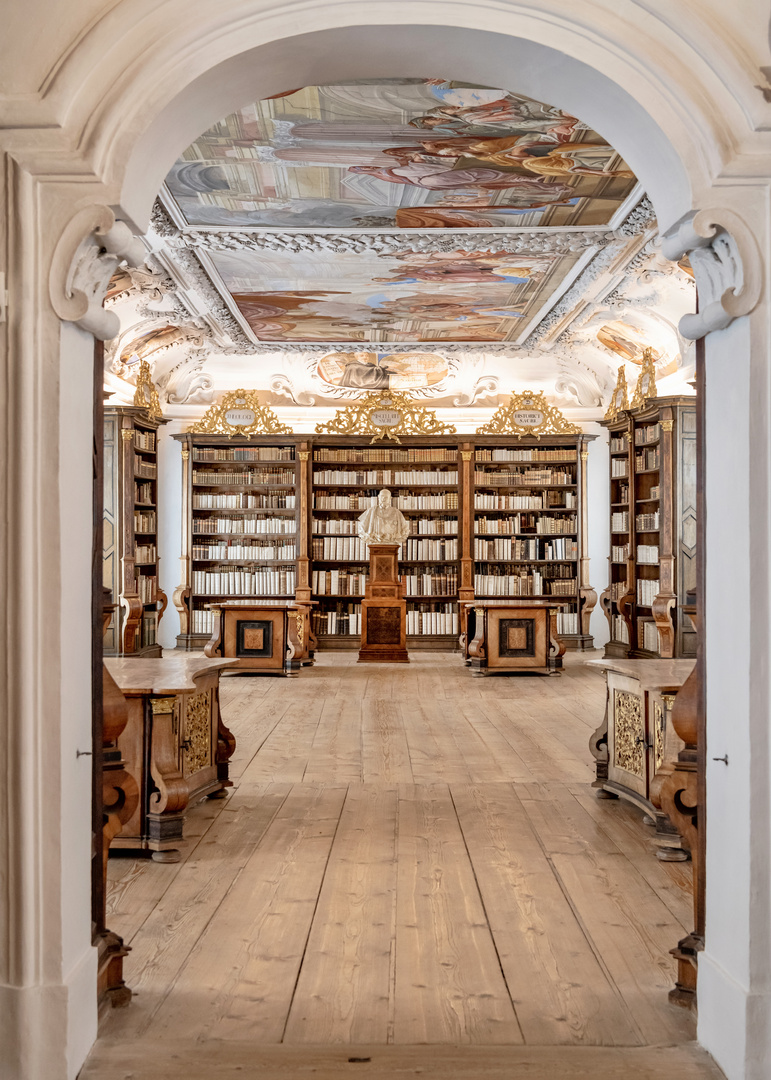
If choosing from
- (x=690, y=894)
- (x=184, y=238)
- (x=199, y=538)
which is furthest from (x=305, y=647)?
(x=690, y=894)

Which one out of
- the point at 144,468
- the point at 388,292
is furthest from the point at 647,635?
the point at 144,468

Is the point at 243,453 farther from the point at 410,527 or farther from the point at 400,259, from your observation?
the point at 400,259

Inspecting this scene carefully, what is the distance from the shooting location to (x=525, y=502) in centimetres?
1502

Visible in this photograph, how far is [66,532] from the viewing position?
2773mm

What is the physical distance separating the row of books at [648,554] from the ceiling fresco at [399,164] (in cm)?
550

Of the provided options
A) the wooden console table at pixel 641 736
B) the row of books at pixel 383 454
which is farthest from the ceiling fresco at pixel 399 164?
the row of books at pixel 383 454

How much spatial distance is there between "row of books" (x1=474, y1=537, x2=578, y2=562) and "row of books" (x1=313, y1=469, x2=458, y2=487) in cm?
115

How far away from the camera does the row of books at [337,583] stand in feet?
48.6

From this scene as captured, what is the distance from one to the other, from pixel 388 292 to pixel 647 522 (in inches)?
185

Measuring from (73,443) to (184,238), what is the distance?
668cm

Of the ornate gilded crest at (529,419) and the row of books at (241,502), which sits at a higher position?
the ornate gilded crest at (529,419)

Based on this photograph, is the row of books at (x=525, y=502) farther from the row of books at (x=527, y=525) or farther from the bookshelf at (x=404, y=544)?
the bookshelf at (x=404, y=544)

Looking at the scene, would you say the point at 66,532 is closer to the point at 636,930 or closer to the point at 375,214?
the point at 636,930

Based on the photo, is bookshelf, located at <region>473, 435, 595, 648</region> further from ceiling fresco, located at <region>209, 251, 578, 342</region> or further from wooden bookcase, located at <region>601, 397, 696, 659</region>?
ceiling fresco, located at <region>209, 251, 578, 342</region>
